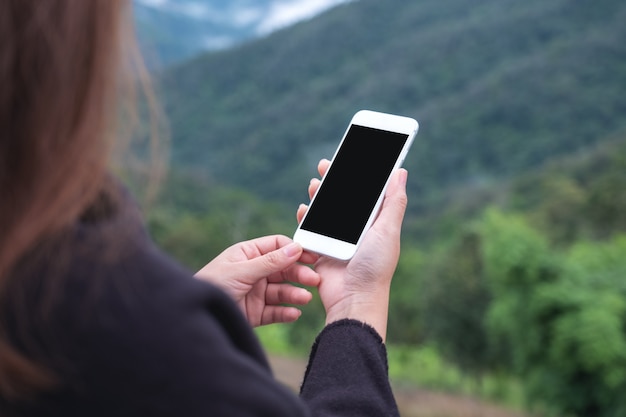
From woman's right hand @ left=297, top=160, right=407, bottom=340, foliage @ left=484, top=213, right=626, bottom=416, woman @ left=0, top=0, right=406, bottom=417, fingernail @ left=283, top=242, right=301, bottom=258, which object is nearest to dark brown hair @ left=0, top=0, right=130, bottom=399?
woman @ left=0, top=0, right=406, bottom=417

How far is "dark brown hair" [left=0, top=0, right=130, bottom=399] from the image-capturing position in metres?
0.51

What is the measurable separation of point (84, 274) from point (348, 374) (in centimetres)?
40

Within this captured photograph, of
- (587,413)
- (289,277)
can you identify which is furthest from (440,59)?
(289,277)

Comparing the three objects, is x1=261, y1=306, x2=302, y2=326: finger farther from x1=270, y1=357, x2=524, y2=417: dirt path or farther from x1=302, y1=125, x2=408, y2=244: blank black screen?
x1=270, y1=357, x2=524, y2=417: dirt path

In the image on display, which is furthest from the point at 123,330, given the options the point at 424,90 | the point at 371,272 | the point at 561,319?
the point at 424,90

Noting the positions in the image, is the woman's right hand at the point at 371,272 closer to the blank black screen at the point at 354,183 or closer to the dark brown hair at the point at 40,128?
the blank black screen at the point at 354,183

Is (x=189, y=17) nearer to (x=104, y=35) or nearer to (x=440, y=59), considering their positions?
(x=440, y=59)

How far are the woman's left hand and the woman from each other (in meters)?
0.56

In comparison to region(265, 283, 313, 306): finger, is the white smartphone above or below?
above

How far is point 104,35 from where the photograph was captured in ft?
1.83

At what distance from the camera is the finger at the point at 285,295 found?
1210 millimetres

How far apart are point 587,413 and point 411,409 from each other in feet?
14.4

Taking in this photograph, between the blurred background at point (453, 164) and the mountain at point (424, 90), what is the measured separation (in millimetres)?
148

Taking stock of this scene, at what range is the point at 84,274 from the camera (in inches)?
20.4
